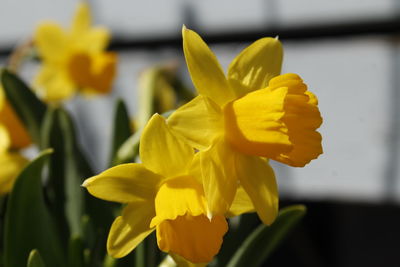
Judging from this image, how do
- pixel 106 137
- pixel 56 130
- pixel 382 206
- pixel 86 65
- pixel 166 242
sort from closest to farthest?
pixel 166 242 → pixel 56 130 → pixel 86 65 → pixel 382 206 → pixel 106 137

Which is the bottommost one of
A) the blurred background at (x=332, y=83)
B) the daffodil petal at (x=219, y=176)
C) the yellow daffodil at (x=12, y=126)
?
the blurred background at (x=332, y=83)

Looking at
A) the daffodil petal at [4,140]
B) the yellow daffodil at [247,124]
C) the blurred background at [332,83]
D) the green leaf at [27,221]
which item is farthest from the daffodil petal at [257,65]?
the blurred background at [332,83]

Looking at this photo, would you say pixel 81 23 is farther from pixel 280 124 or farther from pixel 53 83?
pixel 280 124

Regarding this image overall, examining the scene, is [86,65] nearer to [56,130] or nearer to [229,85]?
[56,130]

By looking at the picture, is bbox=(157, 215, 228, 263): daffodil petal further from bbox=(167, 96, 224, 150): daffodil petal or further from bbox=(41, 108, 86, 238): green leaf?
bbox=(41, 108, 86, 238): green leaf

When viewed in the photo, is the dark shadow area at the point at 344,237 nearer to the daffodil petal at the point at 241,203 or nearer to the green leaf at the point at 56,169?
the green leaf at the point at 56,169

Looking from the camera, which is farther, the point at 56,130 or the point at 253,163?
the point at 56,130

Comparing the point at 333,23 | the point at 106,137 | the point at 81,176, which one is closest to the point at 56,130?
the point at 81,176
